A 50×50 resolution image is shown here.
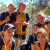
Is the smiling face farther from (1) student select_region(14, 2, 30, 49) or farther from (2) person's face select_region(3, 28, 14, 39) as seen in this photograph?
(2) person's face select_region(3, 28, 14, 39)

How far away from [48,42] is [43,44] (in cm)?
6

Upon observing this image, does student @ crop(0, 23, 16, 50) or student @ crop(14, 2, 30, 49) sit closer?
student @ crop(0, 23, 16, 50)

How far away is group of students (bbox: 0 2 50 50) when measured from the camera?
138 centimetres

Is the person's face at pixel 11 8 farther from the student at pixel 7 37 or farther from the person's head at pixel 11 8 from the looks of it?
the student at pixel 7 37

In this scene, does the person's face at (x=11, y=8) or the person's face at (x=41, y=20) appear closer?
the person's face at (x=41, y=20)

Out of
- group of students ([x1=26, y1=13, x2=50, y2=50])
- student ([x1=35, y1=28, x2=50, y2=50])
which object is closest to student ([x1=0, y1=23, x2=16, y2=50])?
group of students ([x1=26, y1=13, x2=50, y2=50])

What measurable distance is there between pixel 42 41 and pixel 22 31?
1.58 ft

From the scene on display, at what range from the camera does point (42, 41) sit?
54.1 inches

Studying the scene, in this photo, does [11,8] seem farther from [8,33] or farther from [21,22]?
[8,33]

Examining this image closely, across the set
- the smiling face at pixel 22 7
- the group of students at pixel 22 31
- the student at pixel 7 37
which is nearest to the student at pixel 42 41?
the group of students at pixel 22 31

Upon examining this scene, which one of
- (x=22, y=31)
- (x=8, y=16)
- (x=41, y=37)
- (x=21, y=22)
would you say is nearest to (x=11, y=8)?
(x=8, y=16)

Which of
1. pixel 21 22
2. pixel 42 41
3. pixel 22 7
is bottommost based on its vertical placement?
pixel 42 41

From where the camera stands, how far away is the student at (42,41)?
1356 mm

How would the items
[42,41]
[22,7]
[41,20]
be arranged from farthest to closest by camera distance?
1. [22,7]
2. [41,20]
3. [42,41]
